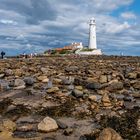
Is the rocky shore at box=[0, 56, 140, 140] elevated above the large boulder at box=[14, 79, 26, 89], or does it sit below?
below

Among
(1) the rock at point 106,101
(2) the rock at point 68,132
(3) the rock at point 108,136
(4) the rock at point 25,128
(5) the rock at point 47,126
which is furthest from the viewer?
(1) the rock at point 106,101

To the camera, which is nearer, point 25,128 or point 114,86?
point 25,128

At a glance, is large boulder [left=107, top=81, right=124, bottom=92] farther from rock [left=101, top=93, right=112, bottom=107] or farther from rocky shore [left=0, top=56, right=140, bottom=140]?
rock [left=101, top=93, right=112, bottom=107]

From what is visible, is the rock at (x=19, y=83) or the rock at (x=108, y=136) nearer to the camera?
the rock at (x=108, y=136)

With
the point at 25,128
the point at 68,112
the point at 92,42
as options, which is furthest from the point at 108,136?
the point at 92,42

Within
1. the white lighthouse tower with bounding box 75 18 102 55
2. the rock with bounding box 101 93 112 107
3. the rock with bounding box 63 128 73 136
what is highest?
the white lighthouse tower with bounding box 75 18 102 55

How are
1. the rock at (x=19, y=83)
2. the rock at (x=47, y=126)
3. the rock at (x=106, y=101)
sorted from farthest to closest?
the rock at (x=19, y=83) → the rock at (x=106, y=101) → the rock at (x=47, y=126)

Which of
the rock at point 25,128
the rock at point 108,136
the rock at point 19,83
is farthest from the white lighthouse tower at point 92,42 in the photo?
the rock at point 108,136

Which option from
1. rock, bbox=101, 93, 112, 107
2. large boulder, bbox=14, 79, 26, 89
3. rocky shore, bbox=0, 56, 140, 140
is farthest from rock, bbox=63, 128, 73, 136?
large boulder, bbox=14, 79, 26, 89

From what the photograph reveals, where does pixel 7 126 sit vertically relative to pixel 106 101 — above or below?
below

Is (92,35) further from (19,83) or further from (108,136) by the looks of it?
(108,136)

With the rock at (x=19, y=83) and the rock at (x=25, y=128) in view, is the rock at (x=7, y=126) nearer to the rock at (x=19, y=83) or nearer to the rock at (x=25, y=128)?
the rock at (x=25, y=128)

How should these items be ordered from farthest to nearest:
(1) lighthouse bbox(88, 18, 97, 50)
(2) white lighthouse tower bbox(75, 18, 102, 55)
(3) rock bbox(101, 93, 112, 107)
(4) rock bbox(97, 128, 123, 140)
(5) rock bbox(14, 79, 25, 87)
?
(1) lighthouse bbox(88, 18, 97, 50), (2) white lighthouse tower bbox(75, 18, 102, 55), (5) rock bbox(14, 79, 25, 87), (3) rock bbox(101, 93, 112, 107), (4) rock bbox(97, 128, 123, 140)

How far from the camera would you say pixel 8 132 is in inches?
Result: 399
